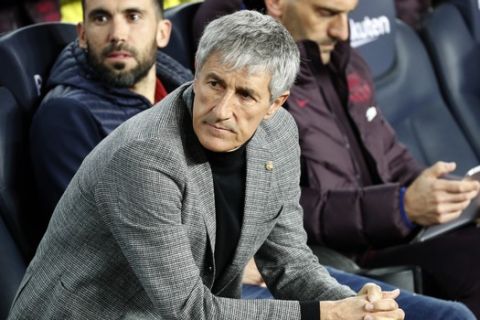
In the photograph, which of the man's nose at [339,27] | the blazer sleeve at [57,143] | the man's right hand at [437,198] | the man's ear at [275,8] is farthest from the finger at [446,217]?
the blazer sleeve at [57,143]

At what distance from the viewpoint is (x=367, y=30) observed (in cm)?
368

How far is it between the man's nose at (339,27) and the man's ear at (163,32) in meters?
0.47

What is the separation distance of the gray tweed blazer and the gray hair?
15cm

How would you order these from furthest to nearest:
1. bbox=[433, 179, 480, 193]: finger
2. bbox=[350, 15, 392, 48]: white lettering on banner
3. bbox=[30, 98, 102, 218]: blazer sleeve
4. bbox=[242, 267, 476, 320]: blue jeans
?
bbox=[350, 15, 392, 48]: white lettering on banner
bbox=[433, 179, 480, 193]: finger
bbox=[30, 98, 102, 218]: blazer sleeve
bbox=[242, 267, 476, 320]: blue jeans

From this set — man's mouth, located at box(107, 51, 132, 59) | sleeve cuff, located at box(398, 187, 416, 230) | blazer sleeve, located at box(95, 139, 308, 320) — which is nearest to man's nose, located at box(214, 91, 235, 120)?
blazer sleeve, located at box(95, 139, 308, 320)

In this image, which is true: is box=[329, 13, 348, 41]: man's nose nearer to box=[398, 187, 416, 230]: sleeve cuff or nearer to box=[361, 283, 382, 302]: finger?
box=[398, 187, 416, 230]: sleeve cuff

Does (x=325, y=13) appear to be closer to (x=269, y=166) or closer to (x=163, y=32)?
(x=163, y=32)

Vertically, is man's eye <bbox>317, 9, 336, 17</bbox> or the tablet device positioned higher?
man's eye <bbox>317, 9, 336, 17</bbox>

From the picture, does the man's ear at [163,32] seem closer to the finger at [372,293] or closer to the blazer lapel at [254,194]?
the blazer lapel at [254,194]

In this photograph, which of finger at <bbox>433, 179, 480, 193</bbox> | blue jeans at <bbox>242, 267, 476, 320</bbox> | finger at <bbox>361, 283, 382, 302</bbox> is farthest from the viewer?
finger at <bbox>433, 179, 480, 193</bbox>

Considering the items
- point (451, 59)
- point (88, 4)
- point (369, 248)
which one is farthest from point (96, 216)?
point (451, 59)

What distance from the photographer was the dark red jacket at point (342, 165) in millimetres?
2873

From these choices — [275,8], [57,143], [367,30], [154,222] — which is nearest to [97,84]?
[57,143]

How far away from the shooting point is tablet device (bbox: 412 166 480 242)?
301 centimetres
